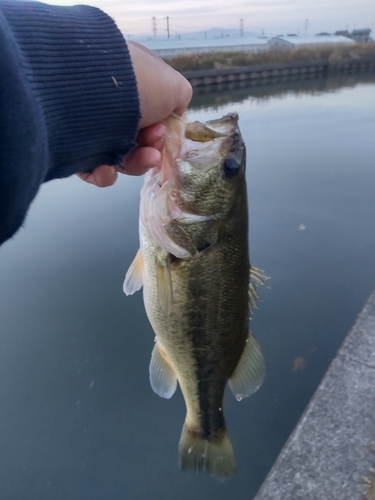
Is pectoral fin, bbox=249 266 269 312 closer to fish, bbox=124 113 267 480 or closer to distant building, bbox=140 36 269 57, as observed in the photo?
fish, bbox=124 113 267 480

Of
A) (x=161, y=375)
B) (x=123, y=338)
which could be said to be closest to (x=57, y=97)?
(x=161, y=375)

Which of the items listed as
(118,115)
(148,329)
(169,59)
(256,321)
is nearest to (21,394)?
(148,329)

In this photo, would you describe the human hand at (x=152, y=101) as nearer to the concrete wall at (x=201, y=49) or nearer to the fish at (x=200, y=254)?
the fish at (x=200, y=254)

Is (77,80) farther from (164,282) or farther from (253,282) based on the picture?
(253,282)

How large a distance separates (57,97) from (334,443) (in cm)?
194

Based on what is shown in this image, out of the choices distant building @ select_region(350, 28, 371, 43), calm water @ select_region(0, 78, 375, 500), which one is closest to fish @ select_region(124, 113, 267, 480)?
calm water @ select_region(0, 78, 375, 500)

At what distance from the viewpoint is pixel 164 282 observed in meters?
1.31

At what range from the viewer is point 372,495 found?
1.71m

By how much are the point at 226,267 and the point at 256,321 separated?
96.5 inches

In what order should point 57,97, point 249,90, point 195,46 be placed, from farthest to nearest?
point 195,46 < point 249,90 < point 57,97

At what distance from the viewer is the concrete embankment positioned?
64.7ft

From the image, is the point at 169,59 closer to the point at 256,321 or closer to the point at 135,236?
the point at 135,236

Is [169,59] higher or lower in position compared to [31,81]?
lower

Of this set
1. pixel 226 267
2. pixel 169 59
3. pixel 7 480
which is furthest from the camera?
pixel 169 59
